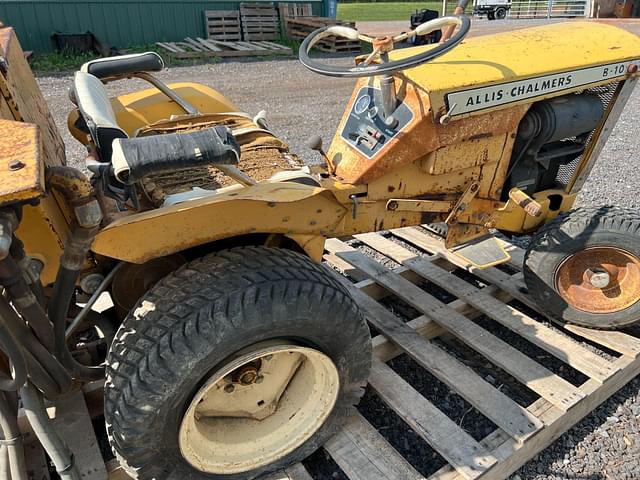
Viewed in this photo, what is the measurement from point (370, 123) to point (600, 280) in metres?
1.38

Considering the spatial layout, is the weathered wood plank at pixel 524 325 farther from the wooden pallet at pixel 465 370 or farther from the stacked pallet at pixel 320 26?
the stacked pallet at pixel 320 26

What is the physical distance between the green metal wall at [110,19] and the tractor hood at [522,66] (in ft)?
33.0

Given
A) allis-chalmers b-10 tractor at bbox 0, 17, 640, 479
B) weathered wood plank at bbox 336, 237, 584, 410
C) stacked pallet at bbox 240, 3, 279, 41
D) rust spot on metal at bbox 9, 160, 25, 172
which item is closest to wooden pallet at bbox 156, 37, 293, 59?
stacked pallet at bbox 240, 3, 279, 41

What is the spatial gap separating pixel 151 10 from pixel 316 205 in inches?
433

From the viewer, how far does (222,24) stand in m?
11.8

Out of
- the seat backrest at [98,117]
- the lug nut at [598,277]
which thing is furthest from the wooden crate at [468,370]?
the seat backrest at [98,117]

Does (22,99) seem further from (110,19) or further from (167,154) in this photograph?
(110,19)

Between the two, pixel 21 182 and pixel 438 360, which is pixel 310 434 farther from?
pixel 21 182

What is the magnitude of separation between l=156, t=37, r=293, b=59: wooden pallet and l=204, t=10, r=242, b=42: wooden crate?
9.7 inches

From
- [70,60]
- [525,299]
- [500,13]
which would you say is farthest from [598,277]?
[500,13]

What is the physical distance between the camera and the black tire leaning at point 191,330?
1616 mm

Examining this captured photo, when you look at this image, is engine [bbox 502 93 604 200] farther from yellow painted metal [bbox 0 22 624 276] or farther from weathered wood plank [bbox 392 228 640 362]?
weathered wood plank [bbox 392 228 640 362]

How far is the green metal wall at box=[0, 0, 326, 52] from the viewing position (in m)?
9.98

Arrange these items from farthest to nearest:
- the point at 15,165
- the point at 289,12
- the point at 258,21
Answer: the point at 289,12, the point at 258,21, the point at 15,165
